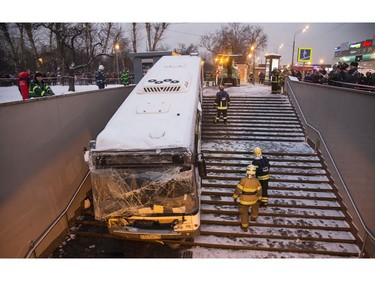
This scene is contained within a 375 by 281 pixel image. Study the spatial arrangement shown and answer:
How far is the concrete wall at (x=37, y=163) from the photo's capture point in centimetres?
524

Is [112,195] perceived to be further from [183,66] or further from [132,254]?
[183,66]

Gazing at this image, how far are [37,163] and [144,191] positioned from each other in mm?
2849

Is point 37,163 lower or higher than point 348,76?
lower

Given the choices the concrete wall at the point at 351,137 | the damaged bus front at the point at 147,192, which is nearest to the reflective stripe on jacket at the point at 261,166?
the concrete wall at the point at 351,137

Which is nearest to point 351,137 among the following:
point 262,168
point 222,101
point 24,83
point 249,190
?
point 262,168

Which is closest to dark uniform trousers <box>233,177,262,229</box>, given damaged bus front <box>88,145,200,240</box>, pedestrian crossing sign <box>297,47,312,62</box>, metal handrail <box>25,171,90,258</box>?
damaged bus front <box>88,145,200,240</box>

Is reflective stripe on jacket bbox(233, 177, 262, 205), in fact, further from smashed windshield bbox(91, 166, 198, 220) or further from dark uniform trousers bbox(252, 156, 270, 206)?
smashed windshield bbox(91, 166, 198, 220)

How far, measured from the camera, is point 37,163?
20.5 feet

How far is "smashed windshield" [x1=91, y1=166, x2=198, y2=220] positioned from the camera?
214 inches

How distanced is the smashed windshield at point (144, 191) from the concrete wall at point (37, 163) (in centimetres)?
161

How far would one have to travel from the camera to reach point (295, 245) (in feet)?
21.6

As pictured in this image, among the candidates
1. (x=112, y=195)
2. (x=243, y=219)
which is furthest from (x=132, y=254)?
(x=243, y=219)

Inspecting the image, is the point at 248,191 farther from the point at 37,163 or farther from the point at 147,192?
the point at 37,163

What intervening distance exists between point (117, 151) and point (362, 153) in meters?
5.98
